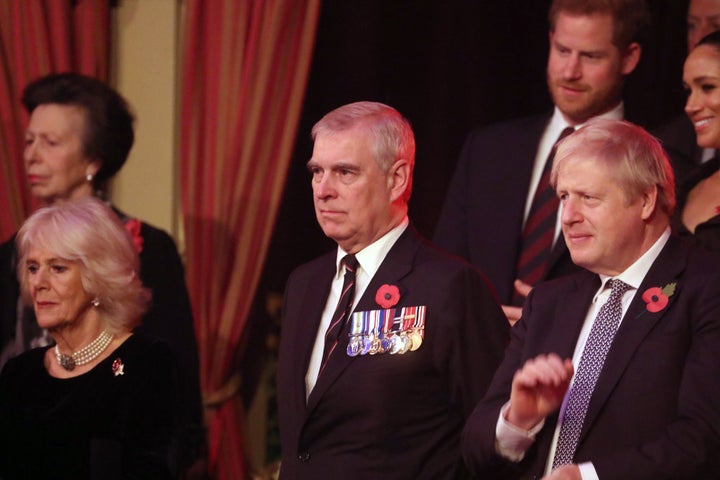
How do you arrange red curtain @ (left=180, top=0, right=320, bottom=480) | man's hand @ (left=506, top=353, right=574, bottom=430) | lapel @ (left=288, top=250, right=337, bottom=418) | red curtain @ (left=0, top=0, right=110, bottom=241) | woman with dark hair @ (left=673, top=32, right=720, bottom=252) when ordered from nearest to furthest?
1. man's hand @ (left=506, top=353, right=574, bottom=430)
2. lapel @ (left=288, top=250, right=337, bottom=418)
3. woman with dark hair @ (left=673, top=32, right=720, bottom=252)
4. red curtain @ (left=180, top=0, right=320, bottom=480)
5. red curtain @ (left=0, top=0, right=110, bottom=241)

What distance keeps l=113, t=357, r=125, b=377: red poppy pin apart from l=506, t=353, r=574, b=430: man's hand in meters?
1.24

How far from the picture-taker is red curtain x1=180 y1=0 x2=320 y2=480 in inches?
195

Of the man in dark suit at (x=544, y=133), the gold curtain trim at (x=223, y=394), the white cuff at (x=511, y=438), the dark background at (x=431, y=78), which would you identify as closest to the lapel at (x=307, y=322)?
the white cuff at (x=511, y=438)

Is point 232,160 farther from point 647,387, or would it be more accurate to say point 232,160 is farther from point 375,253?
point 647,387

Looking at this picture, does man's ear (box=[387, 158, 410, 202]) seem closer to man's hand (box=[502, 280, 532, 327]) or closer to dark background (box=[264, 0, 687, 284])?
man's hand (box=[502, 280, 532, 327])

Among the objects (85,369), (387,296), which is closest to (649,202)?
(387,296)

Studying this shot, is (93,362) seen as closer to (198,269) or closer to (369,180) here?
(369,180)

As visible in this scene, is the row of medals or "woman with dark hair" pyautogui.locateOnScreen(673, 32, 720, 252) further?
"woman with dark hair" pyautogui.locateOnScreen(673, 32, 720, 252)

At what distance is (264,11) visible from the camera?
16.3 ft

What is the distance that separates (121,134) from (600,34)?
1.79 meters

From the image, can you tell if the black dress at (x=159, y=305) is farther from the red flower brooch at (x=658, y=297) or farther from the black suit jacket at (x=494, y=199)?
the red flower brooch at (x=658, y=297)

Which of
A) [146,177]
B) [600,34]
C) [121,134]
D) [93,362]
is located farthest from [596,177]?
[146,177]

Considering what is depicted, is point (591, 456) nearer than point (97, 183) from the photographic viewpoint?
Yes

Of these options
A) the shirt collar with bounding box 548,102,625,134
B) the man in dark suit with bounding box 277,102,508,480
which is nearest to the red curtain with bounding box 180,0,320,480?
the shirt collar with bounding box 548,102,625,134
